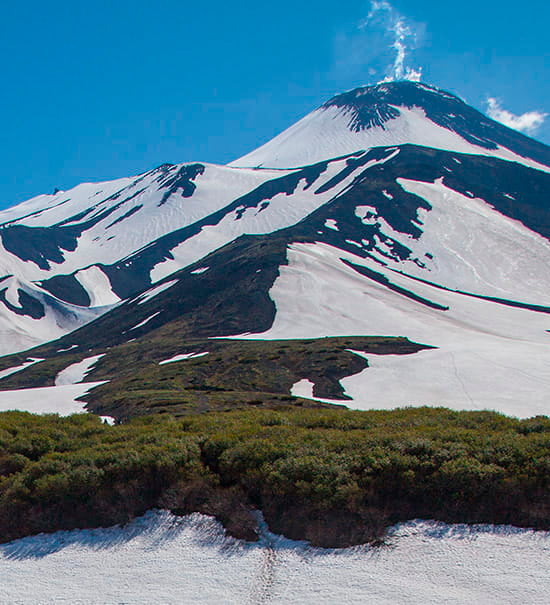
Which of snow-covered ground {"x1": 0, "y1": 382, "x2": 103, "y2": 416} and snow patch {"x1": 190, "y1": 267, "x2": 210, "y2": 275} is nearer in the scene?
snow-covered ground {"x1": 0, "y1": 382, "x2": 103, "y2": 416}

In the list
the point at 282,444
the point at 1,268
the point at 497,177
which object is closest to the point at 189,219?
the point at 1,268

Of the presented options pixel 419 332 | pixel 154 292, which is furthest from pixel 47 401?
pixel 154 292

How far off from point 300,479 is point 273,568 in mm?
1809

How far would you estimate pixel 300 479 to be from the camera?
394 inches

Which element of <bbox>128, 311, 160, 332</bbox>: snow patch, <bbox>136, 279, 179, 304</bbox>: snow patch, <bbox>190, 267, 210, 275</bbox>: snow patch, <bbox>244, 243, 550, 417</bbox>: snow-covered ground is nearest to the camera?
<bbox>244, 243, 550, 417</bbox>: snow-covered ground

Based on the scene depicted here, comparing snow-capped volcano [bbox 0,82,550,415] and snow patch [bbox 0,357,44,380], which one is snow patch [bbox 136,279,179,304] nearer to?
snow-capped volcano [bbox 0,82,550,415]

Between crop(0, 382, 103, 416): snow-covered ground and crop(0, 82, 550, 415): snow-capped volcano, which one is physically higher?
crop(0, 82, 550, 415): snow-capped volcano

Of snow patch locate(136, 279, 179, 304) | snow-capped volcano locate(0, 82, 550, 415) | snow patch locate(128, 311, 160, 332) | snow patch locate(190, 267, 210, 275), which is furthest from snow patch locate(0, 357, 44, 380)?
snow patch locate(190, 267, 210, 275)

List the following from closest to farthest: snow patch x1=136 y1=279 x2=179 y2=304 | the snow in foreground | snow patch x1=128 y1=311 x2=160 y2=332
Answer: the snow in foreground, snow patch x1=128 y1=311 x2=160 y2=332, snow patch x1=136 y1=279 x2=179 y2=304

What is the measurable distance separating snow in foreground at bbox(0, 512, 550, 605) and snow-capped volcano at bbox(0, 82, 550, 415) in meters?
21.9

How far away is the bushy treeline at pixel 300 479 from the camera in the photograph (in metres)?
9.19

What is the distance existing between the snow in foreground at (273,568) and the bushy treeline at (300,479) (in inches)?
13.8

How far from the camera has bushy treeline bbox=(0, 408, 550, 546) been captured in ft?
30.1

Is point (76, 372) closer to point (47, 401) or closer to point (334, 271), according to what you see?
point (47, 401)
